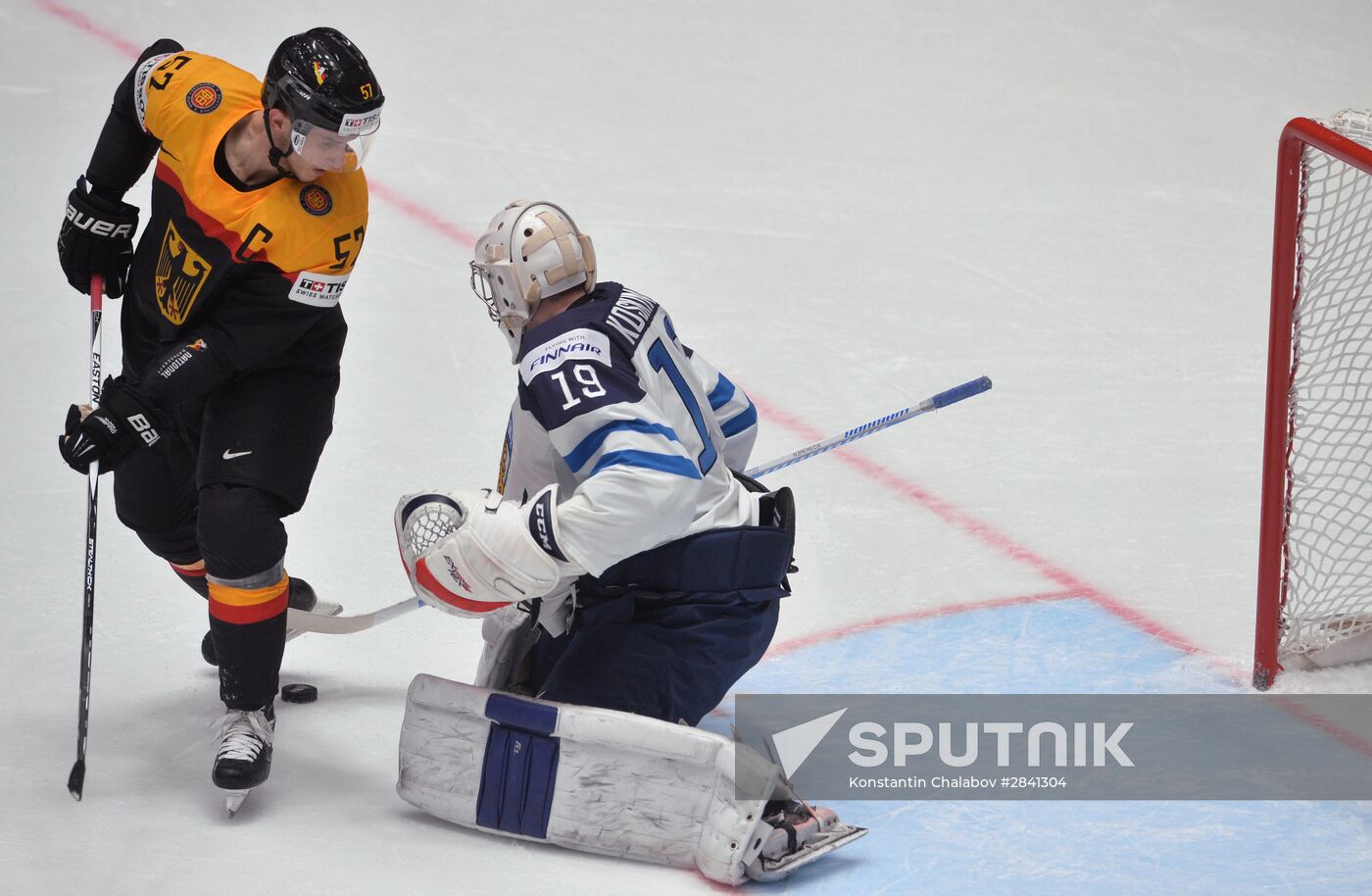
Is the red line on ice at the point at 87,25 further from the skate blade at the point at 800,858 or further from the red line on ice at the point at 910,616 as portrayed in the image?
the skate blade at the point at 800,858

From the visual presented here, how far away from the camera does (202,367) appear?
113 inches

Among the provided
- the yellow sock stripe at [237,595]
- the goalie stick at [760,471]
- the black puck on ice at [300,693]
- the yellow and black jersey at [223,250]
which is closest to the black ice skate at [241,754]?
the yellow sock stripe at [237,595]

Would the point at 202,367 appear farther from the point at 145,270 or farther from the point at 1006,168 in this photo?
the point at 1006,168

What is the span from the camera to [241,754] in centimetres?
281

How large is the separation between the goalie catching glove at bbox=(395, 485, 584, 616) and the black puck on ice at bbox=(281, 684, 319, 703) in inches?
23.6

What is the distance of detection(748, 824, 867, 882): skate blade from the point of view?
8.68 feet

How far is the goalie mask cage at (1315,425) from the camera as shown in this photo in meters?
3.33

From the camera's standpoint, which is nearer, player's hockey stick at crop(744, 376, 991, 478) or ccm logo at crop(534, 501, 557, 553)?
ccm logo at crop(534, 501, 557, 553)

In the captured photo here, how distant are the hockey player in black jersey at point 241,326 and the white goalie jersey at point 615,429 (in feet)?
1.39

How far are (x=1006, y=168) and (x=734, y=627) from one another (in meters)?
3.76

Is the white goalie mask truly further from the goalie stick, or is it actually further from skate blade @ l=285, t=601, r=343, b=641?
skate blade @ l=285, t=601, r=343, b=641

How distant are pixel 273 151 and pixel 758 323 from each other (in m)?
2.47

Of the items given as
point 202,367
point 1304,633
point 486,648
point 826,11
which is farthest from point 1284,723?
point 826,11

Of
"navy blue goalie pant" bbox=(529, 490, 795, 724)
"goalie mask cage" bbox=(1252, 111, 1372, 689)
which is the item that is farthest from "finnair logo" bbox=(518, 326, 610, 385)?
"goalie mask cage" bbox=(1252, 111, 1372, 689)
